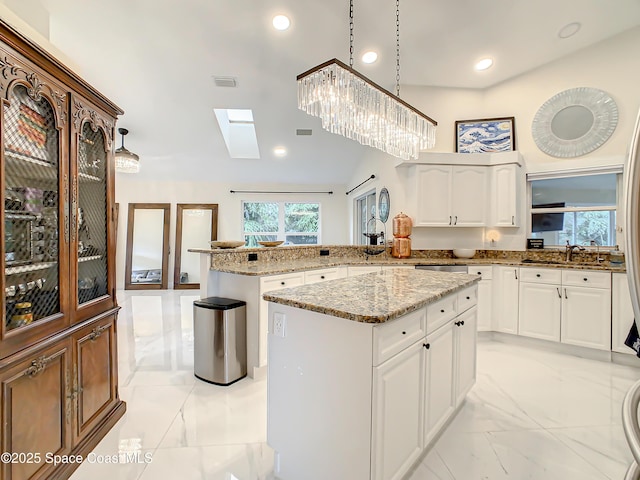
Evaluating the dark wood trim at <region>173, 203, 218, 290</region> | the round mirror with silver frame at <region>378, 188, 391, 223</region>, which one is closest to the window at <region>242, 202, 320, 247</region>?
the dark wood trim at <region>173, 203, 218, 290</region>

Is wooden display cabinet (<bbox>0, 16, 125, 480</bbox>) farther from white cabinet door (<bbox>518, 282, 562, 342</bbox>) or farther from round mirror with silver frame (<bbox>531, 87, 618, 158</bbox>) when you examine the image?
round mirror with silver frame (<bbox>531, 87, 618, 158</bbox>)

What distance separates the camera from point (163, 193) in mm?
6777

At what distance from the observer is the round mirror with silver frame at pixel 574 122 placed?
3.49 metres

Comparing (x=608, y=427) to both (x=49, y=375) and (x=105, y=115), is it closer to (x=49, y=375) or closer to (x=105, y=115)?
(x=49, y=375)

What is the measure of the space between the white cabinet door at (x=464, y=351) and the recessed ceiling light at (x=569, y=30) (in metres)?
3.28

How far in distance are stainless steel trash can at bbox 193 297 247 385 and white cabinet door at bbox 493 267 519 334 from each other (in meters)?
2.91

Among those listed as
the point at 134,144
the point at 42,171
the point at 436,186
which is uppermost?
the point at 134,144

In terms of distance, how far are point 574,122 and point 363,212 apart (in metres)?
3.45

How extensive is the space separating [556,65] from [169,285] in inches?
294

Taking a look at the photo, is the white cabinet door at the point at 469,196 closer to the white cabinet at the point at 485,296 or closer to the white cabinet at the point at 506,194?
the white cabinet at the point at 506,194

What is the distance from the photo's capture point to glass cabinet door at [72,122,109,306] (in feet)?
A: 5.76

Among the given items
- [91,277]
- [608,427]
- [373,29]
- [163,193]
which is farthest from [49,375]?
[163,193]

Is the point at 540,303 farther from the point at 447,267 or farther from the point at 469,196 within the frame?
the point at 469,196

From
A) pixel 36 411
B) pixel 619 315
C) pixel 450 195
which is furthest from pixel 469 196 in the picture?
pixel 36 411
